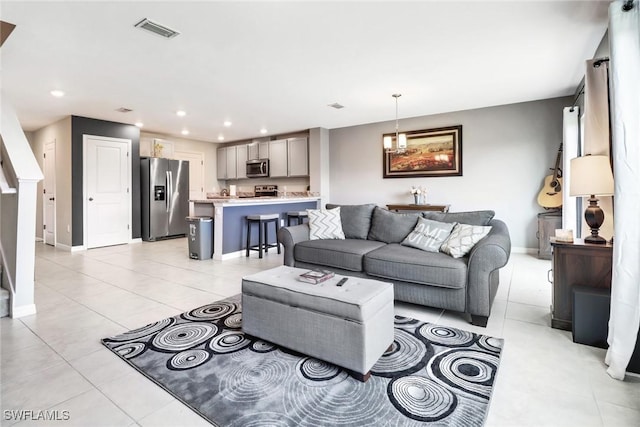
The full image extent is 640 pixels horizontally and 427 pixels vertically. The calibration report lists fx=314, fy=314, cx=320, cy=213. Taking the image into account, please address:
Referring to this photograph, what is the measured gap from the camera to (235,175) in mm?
8812

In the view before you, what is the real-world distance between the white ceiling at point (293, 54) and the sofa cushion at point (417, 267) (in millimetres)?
2042

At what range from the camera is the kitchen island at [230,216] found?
499 cm

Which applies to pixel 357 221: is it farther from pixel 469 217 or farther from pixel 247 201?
pixel 247 201

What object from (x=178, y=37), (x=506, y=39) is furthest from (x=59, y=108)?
(x=506, y=39)

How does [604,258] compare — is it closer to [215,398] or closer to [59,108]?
[215,398]

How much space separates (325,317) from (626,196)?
6.21 ft

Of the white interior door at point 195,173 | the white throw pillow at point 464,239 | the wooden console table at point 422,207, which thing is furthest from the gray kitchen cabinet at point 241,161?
the white throw pillow at point 464,239

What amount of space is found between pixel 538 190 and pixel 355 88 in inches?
137

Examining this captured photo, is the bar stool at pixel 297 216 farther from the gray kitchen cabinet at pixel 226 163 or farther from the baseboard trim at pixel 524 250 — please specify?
the baseboard trim at pixel 524 250

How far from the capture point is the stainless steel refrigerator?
6.92m

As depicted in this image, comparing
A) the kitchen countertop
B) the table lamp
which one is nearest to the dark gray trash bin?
the kitchen countertop

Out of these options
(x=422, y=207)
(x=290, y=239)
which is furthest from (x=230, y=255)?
(x=422, y=207)

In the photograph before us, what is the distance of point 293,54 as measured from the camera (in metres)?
3.31

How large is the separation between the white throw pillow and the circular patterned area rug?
0.71 m
